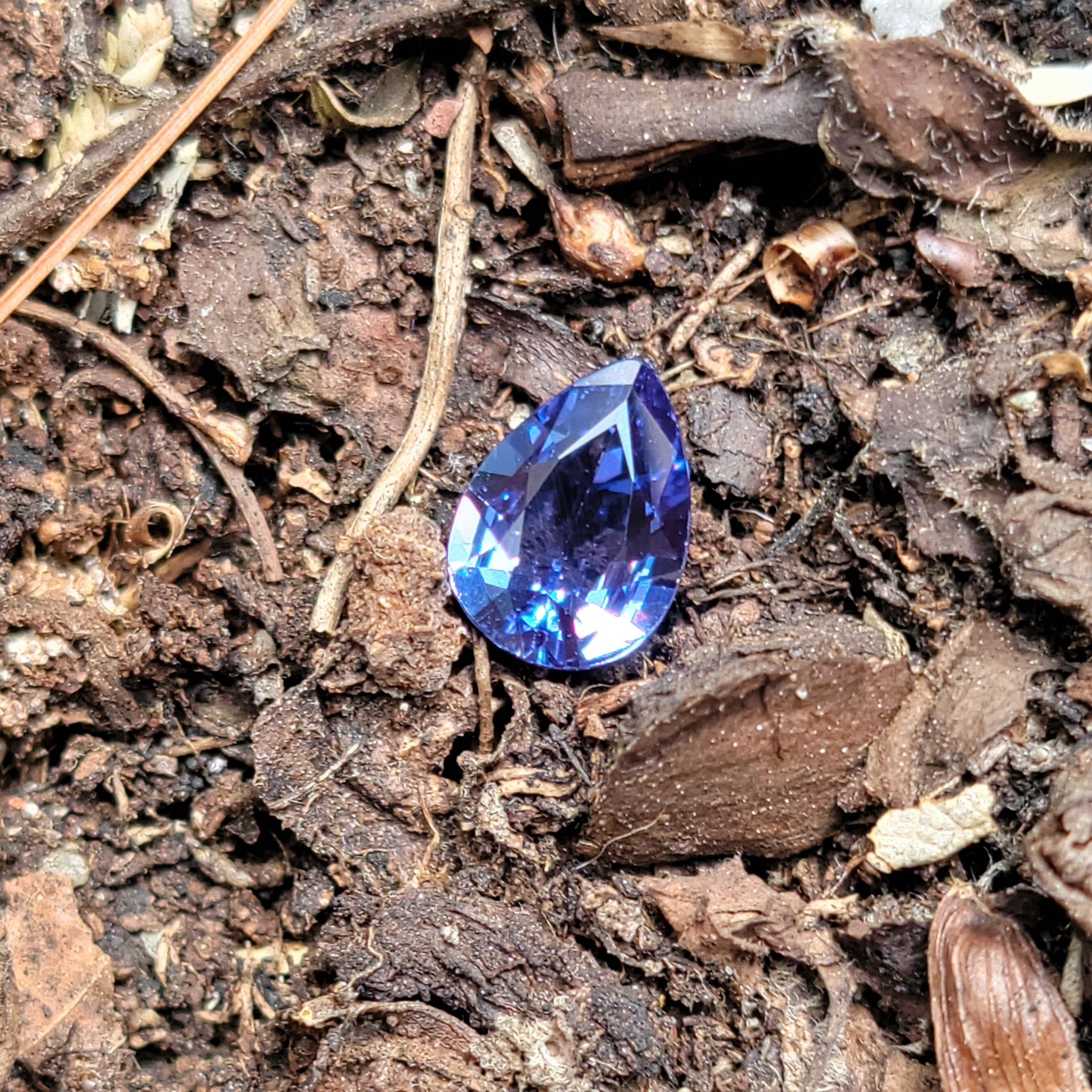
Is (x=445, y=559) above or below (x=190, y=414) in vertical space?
below

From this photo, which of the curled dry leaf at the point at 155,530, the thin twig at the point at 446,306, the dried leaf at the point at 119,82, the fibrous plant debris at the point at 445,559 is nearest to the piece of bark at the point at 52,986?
the fibrous plant debris at the point at 445,559

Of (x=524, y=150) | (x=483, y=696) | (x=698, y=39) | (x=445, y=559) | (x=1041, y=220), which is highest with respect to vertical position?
(x=698, y=39)

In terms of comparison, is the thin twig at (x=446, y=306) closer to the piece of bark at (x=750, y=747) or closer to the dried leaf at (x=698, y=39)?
the dried leaf at (x=698, y=39)

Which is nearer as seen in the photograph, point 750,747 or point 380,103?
point 750,747

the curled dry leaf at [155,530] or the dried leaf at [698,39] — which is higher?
the dried leaf at [698,39]

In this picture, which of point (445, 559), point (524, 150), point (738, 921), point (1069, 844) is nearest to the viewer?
point (1069, 844)

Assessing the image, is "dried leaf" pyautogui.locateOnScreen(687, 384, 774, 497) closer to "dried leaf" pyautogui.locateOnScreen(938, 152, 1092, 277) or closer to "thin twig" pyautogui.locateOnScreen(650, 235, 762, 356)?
"thin twig" pyautogui.locateOnScreen(650, 235, 762, 356)

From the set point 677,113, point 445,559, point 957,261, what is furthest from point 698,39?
point 445,559

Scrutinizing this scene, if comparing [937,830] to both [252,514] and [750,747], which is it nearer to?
[750,747]

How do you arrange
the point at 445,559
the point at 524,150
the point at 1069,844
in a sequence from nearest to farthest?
the point at 1069,844 → the point at 445,559 → the point at 524,150
